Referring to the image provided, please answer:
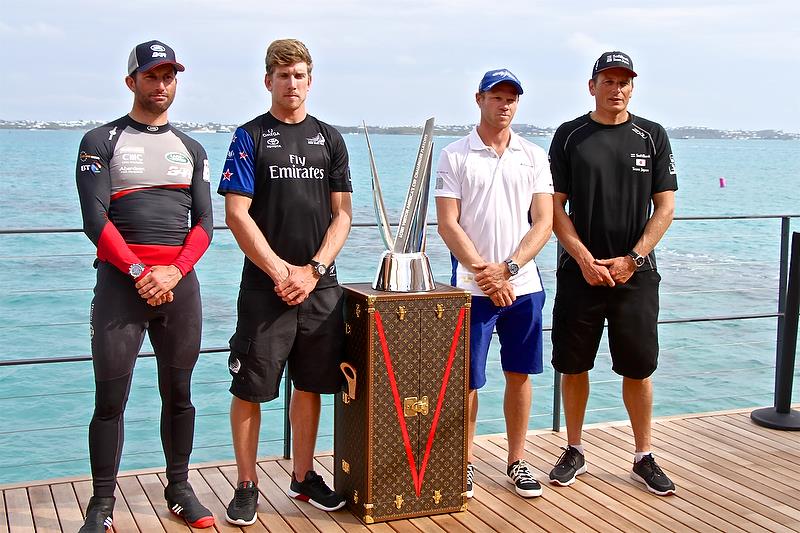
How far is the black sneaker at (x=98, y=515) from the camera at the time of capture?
3.24 metres

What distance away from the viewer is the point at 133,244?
322 centimetres

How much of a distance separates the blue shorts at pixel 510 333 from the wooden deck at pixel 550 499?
49 centimetres

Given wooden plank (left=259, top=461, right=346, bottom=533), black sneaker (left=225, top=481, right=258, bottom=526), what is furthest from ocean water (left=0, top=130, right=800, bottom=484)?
black sneaker (left=225, top=481, right=258, bottom=526)

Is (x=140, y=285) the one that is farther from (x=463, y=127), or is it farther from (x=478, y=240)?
(x=463, y=127)

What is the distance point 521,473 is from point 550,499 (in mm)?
146

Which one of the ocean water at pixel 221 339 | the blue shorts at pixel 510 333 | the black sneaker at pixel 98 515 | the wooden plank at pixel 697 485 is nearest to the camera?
the black sneaker at pixel 98 515

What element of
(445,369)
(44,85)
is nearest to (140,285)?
(445,369)

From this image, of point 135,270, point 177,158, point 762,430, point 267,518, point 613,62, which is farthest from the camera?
point 762,430

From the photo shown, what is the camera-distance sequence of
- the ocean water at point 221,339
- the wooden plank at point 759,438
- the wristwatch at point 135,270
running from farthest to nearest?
the ocean water at point 221,339 < the wooden plank at point 759,438 < the wristwatch at point 135,270

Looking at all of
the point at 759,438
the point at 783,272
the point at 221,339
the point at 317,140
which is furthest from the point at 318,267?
the point at 221,339

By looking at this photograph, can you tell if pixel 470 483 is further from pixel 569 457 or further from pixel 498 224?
pixel 498 224

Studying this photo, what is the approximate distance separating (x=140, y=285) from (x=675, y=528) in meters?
1.97

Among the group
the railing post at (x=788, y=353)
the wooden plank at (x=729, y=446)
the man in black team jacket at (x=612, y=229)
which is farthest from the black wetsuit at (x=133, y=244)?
the railing post at (x=788, y=353)

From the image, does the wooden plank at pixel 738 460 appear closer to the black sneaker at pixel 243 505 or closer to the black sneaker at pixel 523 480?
the black sneaker at pixel 523 480
